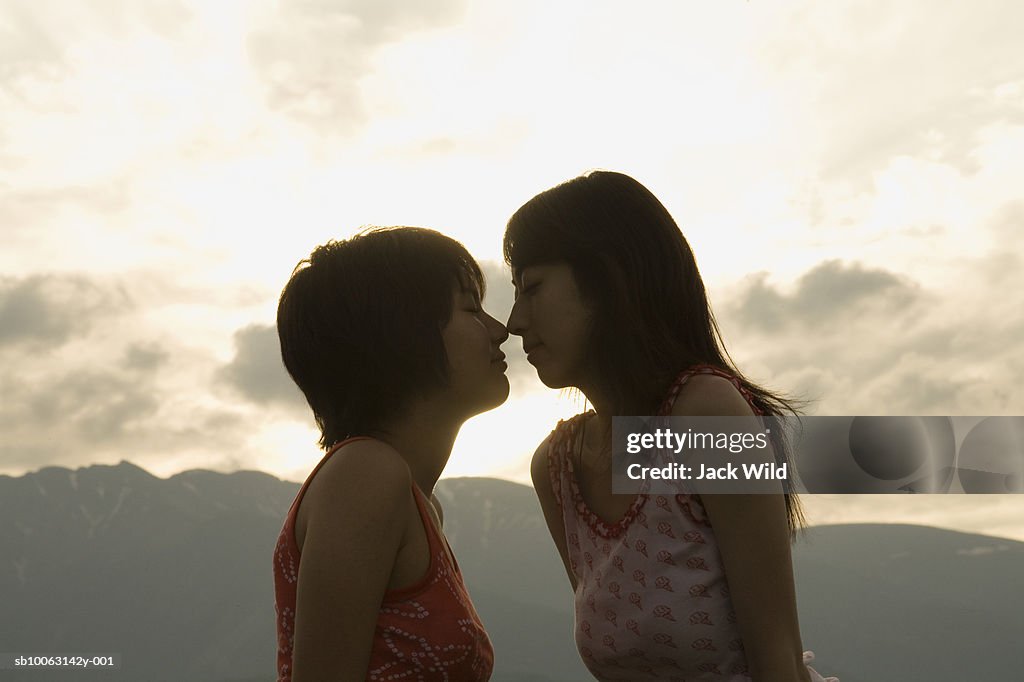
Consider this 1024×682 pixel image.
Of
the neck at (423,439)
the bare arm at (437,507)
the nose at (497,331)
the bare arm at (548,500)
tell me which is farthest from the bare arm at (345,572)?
the bare arm at (548,500)

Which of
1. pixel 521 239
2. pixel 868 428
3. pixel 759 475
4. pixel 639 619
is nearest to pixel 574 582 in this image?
pixel 639 619

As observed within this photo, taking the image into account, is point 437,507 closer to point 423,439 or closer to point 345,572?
point 423,439

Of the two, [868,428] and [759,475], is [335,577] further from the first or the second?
[868,428]

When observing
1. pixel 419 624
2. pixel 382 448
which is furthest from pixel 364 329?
pixel 419 624

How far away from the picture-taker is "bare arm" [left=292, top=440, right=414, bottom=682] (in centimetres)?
390

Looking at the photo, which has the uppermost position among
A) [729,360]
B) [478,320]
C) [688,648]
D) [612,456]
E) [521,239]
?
[521,239]

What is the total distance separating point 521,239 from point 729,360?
54.0 inches

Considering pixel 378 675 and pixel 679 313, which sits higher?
pixel 679 313

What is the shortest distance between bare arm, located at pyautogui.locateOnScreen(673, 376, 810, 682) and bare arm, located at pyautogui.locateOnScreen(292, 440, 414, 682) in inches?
63.5

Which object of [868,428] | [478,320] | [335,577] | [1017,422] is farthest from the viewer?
[1017,422]

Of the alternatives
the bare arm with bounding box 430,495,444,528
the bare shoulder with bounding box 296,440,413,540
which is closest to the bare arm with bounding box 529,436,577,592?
the bare arm with bounding box 430,495,444,528

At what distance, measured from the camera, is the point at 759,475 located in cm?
452

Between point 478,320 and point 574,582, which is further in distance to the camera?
point 574,582

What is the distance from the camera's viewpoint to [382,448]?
4184 millimetres
